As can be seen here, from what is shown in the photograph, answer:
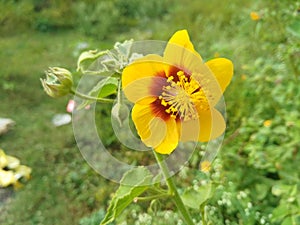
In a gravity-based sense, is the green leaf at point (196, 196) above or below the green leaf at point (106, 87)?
below

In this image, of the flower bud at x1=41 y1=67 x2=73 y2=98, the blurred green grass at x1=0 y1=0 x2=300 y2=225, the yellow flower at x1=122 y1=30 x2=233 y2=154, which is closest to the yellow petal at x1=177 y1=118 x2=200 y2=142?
the yellow flower at x1=122 y1=30 x2=233 y2=154

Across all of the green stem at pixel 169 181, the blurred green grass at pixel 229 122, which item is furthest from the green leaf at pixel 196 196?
the blurred green grass at pixel 229 122

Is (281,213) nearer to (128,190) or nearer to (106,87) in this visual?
(128,190)

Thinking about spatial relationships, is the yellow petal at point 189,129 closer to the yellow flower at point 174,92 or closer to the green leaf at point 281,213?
the yellow flower at point 174,92

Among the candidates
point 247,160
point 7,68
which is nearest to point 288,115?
point 247,160

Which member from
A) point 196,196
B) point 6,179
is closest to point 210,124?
point 196,196
